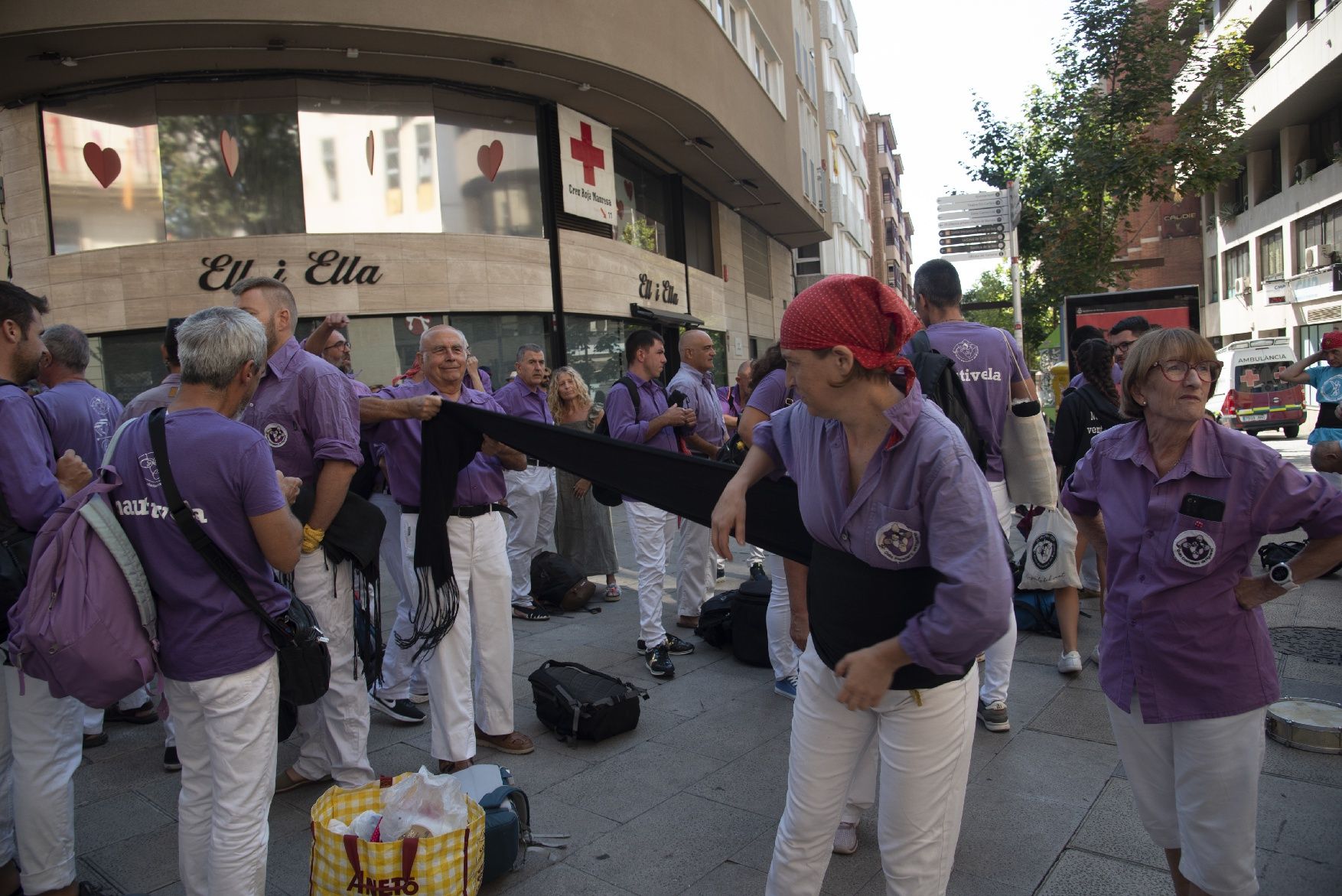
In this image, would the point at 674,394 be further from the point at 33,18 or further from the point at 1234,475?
the point at 33,18

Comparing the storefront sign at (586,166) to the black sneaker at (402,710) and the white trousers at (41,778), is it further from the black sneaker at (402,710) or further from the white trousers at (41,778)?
the white trousers at (41,778)

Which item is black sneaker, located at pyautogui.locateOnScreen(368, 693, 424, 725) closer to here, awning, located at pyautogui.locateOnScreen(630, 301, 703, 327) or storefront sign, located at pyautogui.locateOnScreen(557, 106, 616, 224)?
storefront sign, located at pyautogui.locateOnScreen(557, 106, 616, 224)

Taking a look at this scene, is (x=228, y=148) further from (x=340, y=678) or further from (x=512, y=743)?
(x=512, y=743)

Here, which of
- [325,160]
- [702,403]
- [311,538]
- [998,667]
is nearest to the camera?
[311,538]

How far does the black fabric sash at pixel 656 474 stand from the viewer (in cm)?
279

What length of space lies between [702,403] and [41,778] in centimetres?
446

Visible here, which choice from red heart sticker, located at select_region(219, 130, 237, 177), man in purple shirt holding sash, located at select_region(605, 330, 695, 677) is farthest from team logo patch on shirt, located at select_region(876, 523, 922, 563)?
red heart sticker, located at select_region(219, 130, 237, 177)

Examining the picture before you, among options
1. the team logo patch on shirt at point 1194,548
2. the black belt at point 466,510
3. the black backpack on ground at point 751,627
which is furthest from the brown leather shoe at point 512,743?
the team logo patch on shirt at point 1194,548

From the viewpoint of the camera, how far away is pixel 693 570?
670cm

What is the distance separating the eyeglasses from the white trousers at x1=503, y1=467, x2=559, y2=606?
5487mm

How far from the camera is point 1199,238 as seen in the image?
45.6 metres

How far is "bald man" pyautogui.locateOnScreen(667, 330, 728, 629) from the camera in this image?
21.4ft

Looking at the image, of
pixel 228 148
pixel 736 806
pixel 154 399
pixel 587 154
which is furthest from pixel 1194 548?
pixel 587 154

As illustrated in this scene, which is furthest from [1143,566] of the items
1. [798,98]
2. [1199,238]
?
[1199,238]
